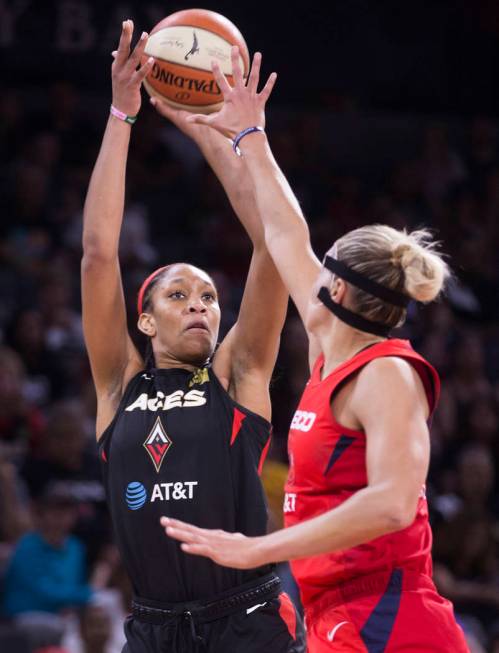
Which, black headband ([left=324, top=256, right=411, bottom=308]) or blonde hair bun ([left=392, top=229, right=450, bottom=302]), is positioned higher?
blonde hair bun ([left=392, top=229, right=450, bottom=302])

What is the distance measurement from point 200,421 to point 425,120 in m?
8.81

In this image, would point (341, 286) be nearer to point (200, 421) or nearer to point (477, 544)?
point (200, 421)

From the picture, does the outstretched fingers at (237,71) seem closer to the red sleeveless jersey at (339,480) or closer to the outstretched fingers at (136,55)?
the outstretched fingers at (136,55)

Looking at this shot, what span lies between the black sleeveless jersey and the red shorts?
66 centimetres

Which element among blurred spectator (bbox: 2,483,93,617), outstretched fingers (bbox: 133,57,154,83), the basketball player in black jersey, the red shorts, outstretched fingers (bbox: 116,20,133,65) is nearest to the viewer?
the red shorts

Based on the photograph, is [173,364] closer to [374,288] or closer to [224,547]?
[374,288]

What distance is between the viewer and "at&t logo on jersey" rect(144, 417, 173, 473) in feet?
12.4

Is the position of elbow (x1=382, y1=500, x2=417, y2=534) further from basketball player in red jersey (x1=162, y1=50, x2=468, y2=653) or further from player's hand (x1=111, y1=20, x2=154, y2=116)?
player's hand (x1=111, y1=20, x2=154, y2=116)

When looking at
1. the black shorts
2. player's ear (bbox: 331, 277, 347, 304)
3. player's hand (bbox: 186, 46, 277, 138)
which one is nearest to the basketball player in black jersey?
the black shorts

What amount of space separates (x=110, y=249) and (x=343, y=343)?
1104 mm

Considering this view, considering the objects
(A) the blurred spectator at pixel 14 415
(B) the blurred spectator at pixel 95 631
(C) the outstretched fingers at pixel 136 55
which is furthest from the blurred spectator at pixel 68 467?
(C) the outstretched fingers at pixel 136 55

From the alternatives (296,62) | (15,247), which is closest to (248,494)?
(15,247)

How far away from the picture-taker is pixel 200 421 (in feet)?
12.5

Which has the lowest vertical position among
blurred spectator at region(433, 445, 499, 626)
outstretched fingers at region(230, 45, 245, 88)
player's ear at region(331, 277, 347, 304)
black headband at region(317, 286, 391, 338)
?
blurred spectator at region(433, 445, 499, 626)
